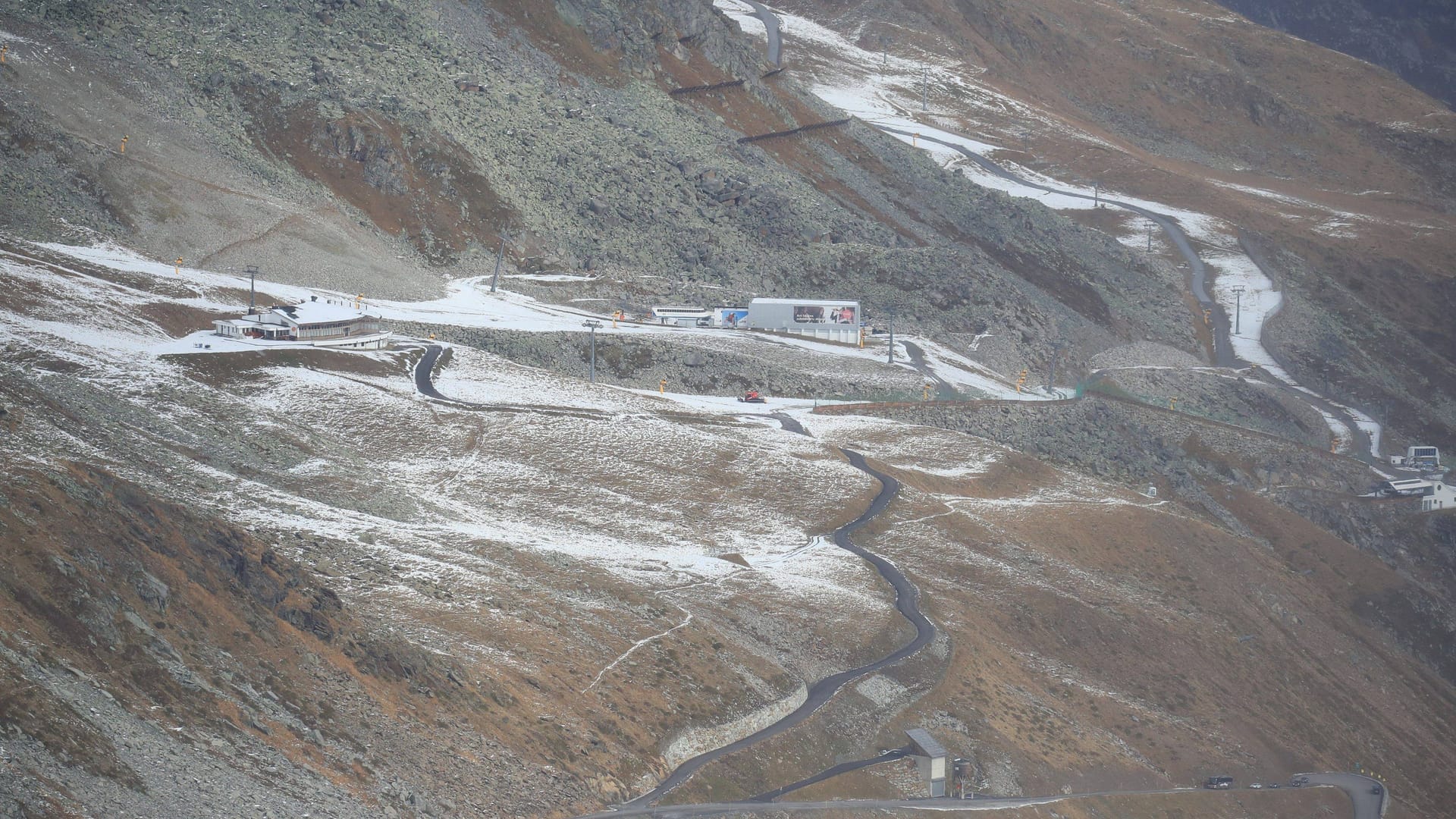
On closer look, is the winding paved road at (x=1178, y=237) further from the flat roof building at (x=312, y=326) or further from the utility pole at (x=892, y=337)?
the flat roof building at (x=312, y=326)

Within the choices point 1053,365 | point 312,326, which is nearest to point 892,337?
point 1053,365

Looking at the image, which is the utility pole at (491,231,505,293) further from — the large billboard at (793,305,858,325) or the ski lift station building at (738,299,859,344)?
the large billboard at (793,305,858,325)

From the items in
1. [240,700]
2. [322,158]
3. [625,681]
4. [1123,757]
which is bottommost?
[1123,757]

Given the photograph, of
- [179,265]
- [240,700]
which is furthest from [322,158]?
[240,700]

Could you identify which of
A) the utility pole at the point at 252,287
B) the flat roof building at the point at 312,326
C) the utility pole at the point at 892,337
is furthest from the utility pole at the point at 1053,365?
the utility pole at the point at 252,287

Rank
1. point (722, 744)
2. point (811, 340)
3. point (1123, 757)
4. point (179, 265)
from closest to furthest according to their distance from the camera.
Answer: point (722, 744) < point (1123, 757) < point (179, 265) < point (811, 340)

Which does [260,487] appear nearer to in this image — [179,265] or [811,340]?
[179,265]

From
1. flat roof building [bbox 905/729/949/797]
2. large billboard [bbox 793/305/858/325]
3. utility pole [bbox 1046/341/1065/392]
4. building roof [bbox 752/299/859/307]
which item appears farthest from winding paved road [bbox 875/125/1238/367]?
flat roof building [bbox 905/729/949/797]
